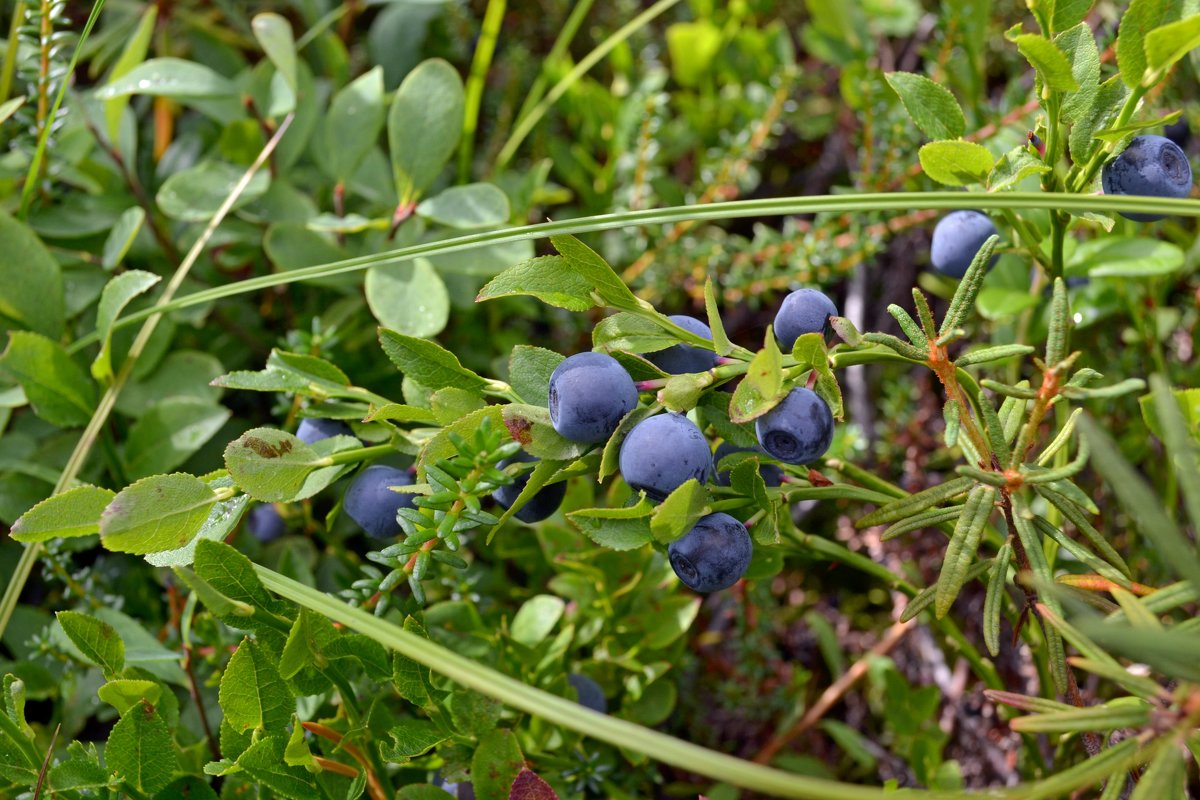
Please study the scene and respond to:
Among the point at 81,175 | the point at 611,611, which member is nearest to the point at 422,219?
the point at 81,175

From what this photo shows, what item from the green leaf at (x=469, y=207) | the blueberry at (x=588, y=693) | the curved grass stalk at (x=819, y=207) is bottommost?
the blueberry at (x=588, y=693)

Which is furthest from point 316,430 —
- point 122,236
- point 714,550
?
point 122,236

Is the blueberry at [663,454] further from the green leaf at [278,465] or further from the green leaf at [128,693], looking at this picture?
the green leaf at [128,693]

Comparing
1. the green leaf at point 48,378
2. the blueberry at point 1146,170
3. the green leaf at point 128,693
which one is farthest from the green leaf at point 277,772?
the blueberry at point 1146,170

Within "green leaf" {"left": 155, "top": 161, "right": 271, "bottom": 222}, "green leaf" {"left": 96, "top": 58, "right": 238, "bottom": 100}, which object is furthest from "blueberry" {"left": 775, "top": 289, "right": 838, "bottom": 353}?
"green leaf" {"left": 96, "top": 58, "right": 238, "bottom": 100}

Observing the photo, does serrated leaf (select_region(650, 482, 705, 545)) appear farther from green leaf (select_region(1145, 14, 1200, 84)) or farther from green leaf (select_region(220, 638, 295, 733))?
green leaf (select_region(1145, 14, 1200, 84))

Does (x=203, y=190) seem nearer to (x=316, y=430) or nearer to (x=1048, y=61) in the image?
(x=316, y=430)
